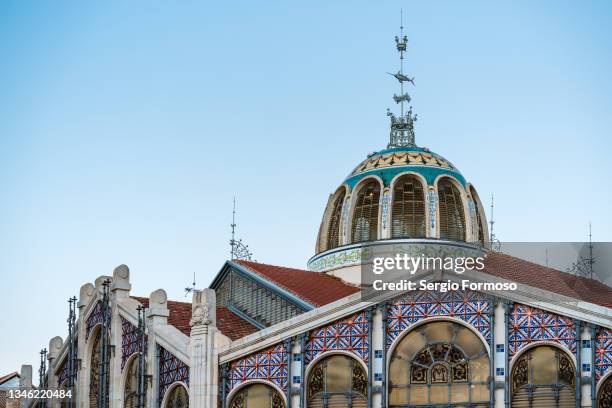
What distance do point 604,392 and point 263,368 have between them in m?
11.7

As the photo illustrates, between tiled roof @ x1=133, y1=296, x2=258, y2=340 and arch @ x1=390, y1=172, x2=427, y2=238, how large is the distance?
7.40m

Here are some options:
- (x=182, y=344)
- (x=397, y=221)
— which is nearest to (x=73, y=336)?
(x=182, y=344)

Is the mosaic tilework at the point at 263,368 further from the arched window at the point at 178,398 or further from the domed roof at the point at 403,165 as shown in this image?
the domed roof at the point at 403,165

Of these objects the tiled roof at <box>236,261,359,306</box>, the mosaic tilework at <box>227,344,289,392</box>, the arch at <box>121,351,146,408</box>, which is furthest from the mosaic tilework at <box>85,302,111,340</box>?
the mosaic tilework at <box>227,344,289,392</box>

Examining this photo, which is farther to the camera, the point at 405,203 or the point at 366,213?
the point at 366,213

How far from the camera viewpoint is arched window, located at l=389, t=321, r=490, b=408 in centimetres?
4084

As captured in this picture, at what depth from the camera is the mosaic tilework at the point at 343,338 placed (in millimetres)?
42250

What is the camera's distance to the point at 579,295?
5281 cm

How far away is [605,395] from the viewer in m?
38.8

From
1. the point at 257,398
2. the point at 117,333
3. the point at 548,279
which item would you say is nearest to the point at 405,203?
the point at 548,279

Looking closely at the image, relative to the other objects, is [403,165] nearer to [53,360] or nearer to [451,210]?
[451,210]

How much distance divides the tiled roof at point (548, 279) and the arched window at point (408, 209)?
10.9ft

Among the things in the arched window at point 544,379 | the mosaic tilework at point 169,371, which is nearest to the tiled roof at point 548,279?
the arched window at point 544,379

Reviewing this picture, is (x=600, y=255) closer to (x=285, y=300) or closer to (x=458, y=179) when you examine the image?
(x=458, y=179)
